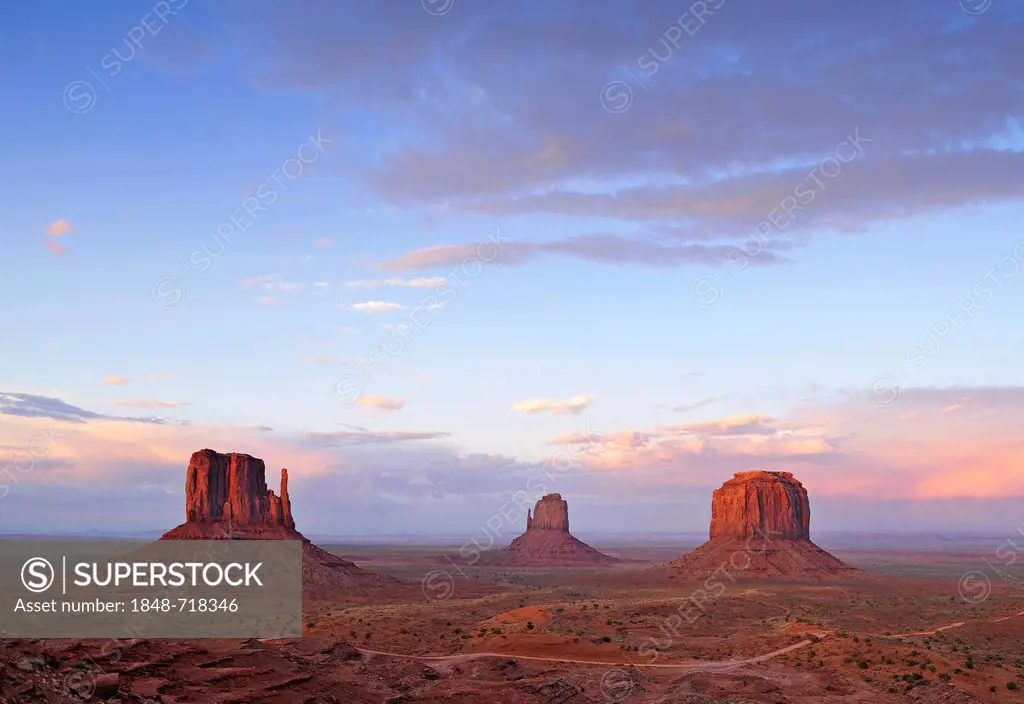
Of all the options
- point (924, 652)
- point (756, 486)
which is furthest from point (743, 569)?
point (924, 652)

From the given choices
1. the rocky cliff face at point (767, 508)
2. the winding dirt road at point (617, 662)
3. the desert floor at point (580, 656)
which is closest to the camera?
the desert floor at point (580, 656)

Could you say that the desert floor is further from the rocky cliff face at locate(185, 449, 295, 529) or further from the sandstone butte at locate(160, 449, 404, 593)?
the rocky cliff face at locate(185, 449, 295, 529)

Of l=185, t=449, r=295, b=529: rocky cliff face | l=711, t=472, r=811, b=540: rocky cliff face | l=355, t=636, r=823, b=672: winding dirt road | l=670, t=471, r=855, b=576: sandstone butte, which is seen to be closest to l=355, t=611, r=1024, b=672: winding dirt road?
l=355, t=636, r=823, b=672: winding dirt road

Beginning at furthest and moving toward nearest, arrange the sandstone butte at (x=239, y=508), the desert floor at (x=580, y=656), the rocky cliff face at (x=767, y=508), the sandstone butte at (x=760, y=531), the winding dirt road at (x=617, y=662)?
the rocky cliff face at (x=767, y=508)
the sandstone butte at (x=760, y=531)
the sandstone butte at (x=239, y=508)
the winding dirt road at (x=617, y=662)
the desert floor at (x=580, y=656)

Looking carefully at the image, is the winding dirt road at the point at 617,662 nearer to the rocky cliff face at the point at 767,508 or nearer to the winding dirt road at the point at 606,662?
the winding dirt road at the point at 606,662

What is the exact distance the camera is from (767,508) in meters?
152

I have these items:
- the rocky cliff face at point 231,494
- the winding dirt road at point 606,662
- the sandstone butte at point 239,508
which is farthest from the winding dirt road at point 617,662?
the rocky cliff face at point 231,494

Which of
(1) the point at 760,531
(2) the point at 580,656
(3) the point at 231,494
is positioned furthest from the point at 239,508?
(1) the point at 760,531

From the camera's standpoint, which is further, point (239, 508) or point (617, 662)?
point (239, 508)

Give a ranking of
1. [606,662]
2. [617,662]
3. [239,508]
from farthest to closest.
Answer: [239,508], [617,662], [606,662]

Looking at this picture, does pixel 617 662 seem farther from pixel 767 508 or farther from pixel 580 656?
pixel 767 508

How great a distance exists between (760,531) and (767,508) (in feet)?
14.7

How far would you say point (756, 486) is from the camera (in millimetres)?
153000

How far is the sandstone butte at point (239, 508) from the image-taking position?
383ft
